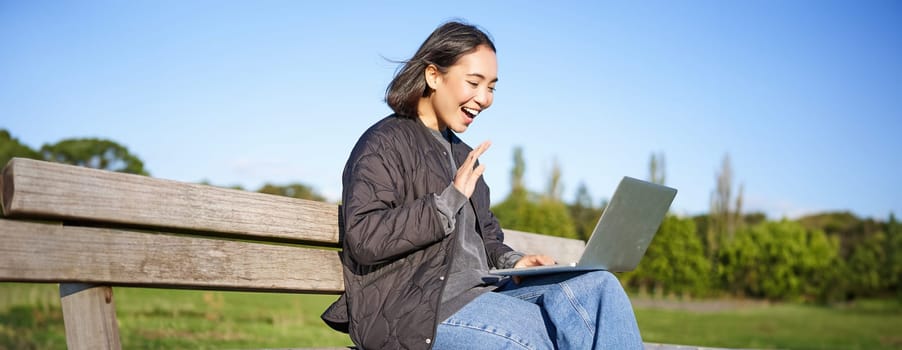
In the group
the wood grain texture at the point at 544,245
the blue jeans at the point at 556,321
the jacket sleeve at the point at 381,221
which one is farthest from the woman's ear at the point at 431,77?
the wood grain texture at the point at 544,245

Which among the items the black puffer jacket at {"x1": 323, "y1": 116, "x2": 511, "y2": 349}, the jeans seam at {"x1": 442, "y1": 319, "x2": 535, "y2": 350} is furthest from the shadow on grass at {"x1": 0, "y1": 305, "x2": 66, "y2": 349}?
the jeans seam at {"x1": 442, "y1": 319, "x2": 535, "y2": 350}

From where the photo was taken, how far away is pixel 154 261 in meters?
2.07

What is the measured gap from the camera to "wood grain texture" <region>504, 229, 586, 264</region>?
3609mm

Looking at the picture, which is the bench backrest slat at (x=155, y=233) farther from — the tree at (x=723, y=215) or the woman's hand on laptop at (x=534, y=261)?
the tree at (x=723, y=215)

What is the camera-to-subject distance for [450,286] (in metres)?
2.46

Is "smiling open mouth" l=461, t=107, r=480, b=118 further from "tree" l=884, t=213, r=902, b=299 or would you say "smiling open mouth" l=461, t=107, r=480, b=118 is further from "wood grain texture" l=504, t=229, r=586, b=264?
"tree" l=884, t=213, r=902, b=299

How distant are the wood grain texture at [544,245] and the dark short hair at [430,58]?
94 centimetres

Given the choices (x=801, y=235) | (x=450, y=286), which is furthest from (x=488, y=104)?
(x=801, y=235)

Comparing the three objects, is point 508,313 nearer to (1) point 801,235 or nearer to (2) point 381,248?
(2) point 381,248

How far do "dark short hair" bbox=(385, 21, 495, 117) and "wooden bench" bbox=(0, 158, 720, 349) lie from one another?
1.77 feet

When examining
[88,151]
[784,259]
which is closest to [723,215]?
[784,259]

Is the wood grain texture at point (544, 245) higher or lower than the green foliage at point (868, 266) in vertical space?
higher

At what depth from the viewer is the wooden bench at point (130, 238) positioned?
1.81 metres

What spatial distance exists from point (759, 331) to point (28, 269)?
1705 centimetres
